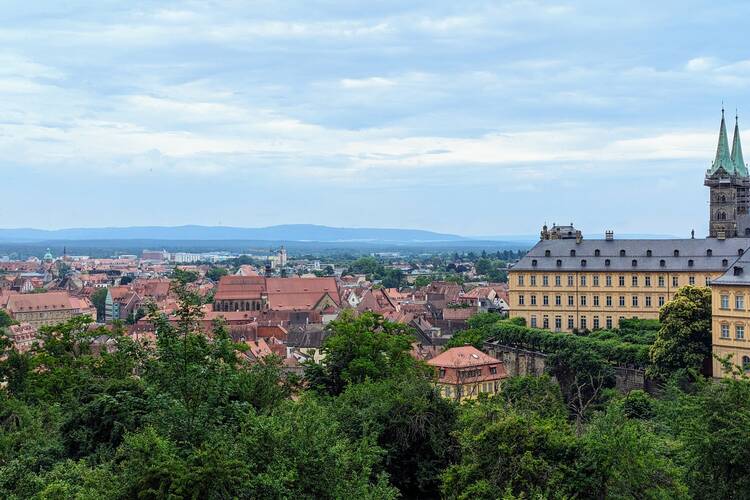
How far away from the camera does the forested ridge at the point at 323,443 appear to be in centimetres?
2086

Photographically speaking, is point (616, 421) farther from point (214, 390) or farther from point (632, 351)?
point (632, 351)

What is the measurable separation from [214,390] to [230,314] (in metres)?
102

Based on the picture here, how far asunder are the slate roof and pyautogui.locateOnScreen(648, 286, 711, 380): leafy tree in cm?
1561

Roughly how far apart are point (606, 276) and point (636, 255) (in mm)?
2742

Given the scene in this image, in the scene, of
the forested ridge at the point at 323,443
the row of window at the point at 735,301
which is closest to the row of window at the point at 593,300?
the row of window at the point at 735,301

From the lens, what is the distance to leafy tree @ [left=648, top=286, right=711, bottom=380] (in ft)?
176

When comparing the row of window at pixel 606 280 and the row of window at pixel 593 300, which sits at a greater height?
the row of window at pixel 606 280

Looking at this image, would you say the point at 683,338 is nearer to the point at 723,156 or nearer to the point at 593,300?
the point at 593,300

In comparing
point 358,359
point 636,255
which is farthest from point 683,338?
point 358,359

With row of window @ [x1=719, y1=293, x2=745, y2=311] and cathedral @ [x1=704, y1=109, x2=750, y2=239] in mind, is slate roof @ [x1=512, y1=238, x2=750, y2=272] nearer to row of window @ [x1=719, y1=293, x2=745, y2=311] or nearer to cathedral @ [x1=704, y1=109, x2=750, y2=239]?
row of window @ [x1=719, y1=293, x2=745, y2=311]

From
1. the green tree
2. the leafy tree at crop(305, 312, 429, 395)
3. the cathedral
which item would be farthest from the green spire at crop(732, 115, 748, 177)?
the green tree

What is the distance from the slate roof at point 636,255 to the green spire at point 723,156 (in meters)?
31.8

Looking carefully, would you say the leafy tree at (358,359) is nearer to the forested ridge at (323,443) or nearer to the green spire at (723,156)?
the forested ridge at (323,443)

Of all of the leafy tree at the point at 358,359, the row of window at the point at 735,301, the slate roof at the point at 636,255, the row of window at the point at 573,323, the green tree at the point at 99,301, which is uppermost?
the slate roof at the point at 636,255
